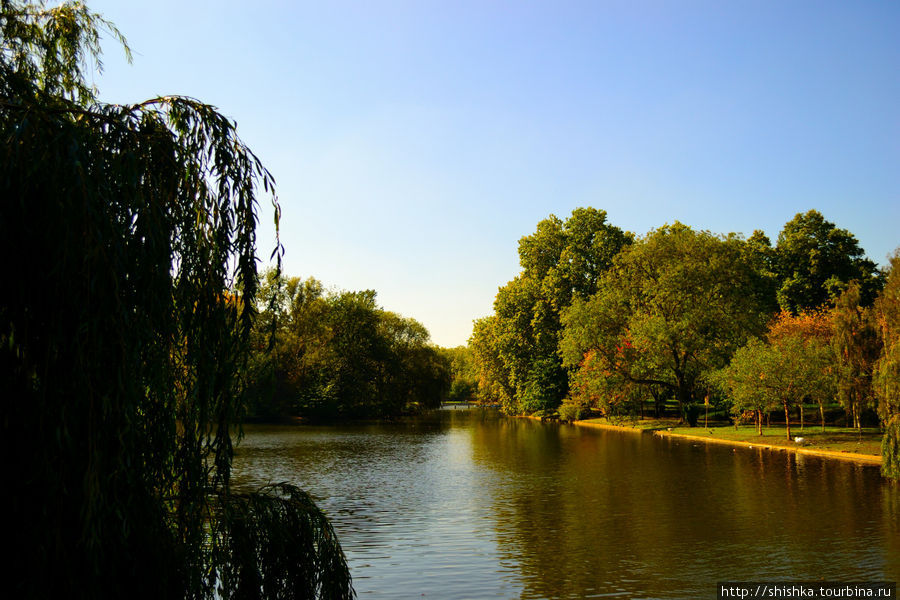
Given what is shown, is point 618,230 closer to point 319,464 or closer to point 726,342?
point 726,342

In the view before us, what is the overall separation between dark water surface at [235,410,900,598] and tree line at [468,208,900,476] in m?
4.73

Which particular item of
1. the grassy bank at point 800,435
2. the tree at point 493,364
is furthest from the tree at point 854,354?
the tree at point 493,364

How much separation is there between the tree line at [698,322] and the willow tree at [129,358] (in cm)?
2236

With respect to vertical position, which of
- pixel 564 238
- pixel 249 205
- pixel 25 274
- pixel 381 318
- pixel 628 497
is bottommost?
pixel 628 497

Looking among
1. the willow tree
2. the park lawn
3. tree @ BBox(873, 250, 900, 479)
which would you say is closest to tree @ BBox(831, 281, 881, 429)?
the park lawn

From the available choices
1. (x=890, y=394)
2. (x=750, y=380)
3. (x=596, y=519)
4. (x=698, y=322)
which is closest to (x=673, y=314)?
(x=698, y=322)

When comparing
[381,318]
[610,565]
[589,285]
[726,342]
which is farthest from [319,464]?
[381,318]

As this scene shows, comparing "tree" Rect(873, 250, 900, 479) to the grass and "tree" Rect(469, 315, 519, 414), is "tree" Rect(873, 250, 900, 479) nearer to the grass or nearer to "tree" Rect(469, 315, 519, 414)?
the grass

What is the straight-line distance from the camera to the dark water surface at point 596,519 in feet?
43.8

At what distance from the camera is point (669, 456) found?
32.8 meters

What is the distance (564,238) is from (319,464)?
1511 inches

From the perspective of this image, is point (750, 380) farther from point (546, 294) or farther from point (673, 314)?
point (546, 294)

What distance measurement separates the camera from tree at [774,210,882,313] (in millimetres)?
55562

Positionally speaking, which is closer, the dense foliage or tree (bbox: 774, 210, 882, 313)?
tree (bbox: 774, 210, 882, 313)
